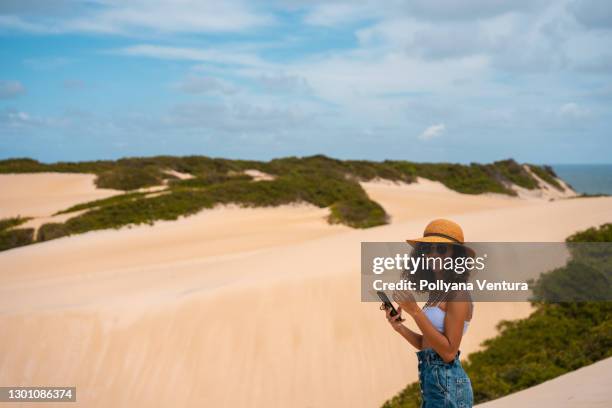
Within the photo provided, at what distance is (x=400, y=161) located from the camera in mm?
52938

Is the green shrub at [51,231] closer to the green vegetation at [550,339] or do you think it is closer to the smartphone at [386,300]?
the green vegetation at [550,339]

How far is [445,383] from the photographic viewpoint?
10.4ft

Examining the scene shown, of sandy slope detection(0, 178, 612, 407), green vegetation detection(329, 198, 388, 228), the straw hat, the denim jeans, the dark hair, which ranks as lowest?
sandy slope detection(0, 178, 612, 407)

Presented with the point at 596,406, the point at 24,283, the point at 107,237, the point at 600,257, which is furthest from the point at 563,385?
the point at 107,237

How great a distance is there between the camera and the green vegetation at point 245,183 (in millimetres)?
22719

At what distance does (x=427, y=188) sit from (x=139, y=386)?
38159mm

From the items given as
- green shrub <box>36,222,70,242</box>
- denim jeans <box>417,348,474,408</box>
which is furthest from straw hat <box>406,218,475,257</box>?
green shrub <box>36,222,70,242</box>

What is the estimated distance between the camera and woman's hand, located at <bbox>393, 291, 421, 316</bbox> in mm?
2918

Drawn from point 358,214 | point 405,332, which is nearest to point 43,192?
point 358,214

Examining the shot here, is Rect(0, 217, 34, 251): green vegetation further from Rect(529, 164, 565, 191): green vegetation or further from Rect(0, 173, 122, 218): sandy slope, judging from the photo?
Rect(529, 164, 565, 191): green vegetation

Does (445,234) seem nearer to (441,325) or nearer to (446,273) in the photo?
(446,273)

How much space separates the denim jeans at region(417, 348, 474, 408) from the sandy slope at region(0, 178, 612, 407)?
6571 millimetres

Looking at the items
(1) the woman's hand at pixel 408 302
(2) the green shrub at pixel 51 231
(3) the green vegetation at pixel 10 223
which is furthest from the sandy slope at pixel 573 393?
(3) the green vegetation at pixel 10 223

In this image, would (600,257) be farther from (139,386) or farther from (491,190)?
(491,190)
